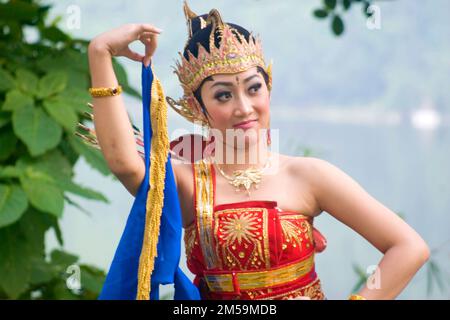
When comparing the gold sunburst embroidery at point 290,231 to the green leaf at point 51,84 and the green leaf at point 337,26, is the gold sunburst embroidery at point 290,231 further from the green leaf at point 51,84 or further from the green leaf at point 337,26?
the green leaf at point 51,84

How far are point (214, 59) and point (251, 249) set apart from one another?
55 centimetres

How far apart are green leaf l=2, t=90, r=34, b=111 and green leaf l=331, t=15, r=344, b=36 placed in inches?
59.1

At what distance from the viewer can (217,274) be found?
2.34 m

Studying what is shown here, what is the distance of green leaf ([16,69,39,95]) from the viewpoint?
13.2 ft

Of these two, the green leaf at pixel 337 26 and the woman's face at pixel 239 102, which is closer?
the woman's face at pixel 239 102

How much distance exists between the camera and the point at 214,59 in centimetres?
232

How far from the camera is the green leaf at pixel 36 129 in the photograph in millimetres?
3818

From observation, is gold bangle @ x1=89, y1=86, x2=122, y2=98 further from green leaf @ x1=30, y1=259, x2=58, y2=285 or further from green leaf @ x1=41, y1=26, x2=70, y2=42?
green leaf @ x1=41, y1=26, x2=70, y2=42

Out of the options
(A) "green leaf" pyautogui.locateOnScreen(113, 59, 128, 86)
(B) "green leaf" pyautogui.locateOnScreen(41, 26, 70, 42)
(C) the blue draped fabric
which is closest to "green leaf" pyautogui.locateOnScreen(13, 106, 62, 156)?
(A) "green leaf" pyautogui.locateOnScreen(113, 59, 128, 86)

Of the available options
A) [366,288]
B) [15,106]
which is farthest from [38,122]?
[366,288]

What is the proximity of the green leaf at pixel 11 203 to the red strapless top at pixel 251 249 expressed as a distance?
1493 mm

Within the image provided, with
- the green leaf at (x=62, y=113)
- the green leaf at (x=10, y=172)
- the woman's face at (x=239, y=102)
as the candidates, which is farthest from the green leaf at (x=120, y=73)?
the woman's face at (x=239, y=102)

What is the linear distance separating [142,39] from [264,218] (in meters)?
0.60

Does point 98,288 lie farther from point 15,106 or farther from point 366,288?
point 366,288
